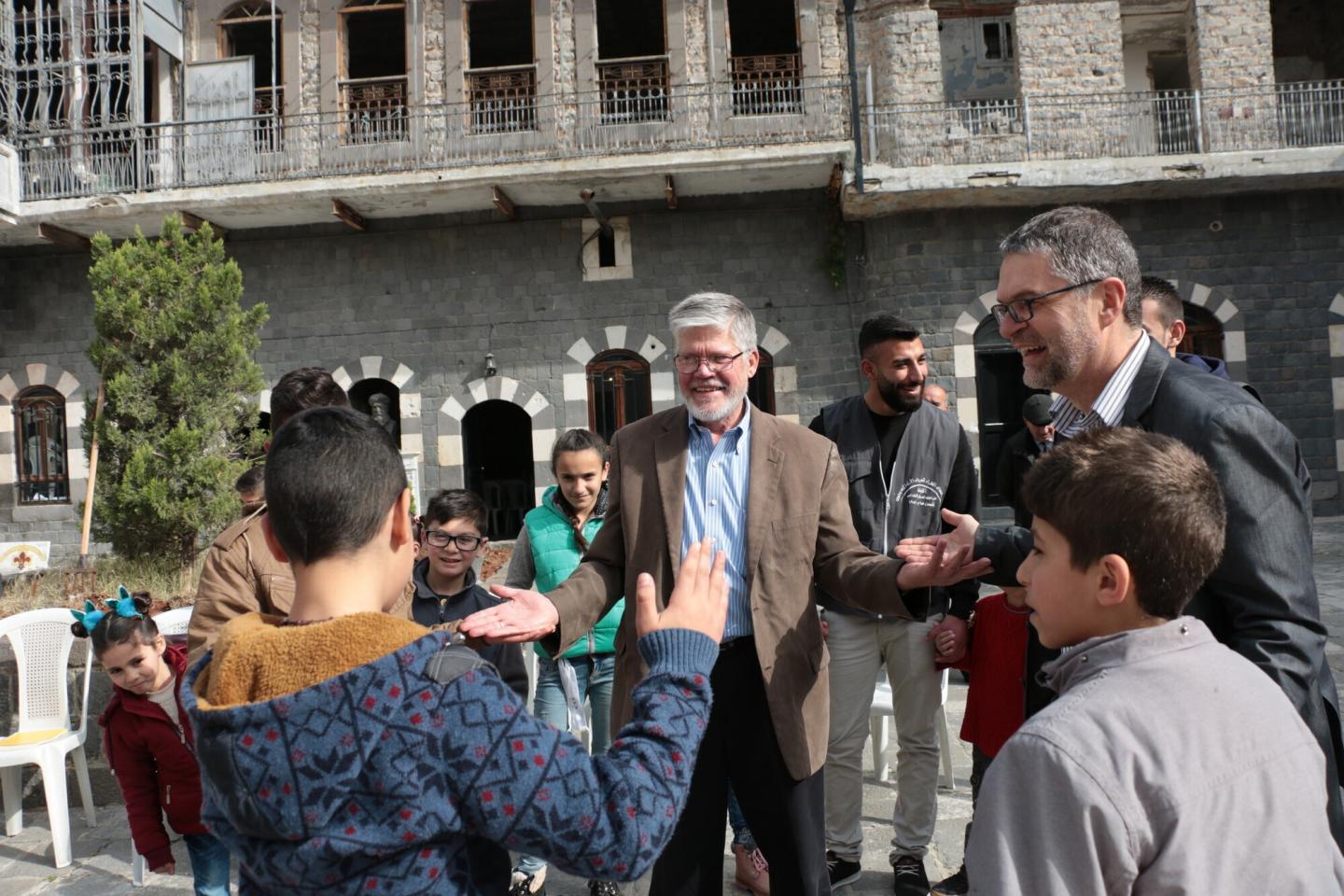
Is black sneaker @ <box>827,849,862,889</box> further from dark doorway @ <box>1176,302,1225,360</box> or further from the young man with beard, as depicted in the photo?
dark doorway @ <box>1176,302,1225,360</box>

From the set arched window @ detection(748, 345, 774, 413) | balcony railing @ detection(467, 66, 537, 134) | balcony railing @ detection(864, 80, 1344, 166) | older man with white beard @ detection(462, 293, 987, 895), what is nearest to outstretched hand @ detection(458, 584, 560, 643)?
older man with white beard @ detection(462, 293, 987, 895)

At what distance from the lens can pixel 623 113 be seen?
44.0ft

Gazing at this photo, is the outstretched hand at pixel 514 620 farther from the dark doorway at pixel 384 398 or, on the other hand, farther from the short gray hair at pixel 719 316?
the dark doorway at pixel 384 398

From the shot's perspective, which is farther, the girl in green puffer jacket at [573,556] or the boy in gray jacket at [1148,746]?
the girl in green puffer jacket at [573,556]

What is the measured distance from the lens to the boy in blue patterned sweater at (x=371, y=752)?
129 cm

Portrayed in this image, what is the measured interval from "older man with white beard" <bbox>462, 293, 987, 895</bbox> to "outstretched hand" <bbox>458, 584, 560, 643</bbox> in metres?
0.19

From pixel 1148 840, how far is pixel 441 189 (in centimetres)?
1293

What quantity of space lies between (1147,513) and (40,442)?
1658cm

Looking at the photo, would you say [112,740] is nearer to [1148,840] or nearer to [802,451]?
[802,451]

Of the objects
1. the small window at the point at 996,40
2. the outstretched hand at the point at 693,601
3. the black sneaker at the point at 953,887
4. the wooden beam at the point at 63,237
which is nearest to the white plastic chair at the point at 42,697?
the black sneaker at the point at 953,887

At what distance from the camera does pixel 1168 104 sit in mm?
13336

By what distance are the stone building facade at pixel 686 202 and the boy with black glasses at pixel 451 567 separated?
31.8 ft

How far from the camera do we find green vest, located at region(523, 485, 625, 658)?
13.9ft

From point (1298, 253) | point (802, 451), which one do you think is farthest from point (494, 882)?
point (1298, 253)
